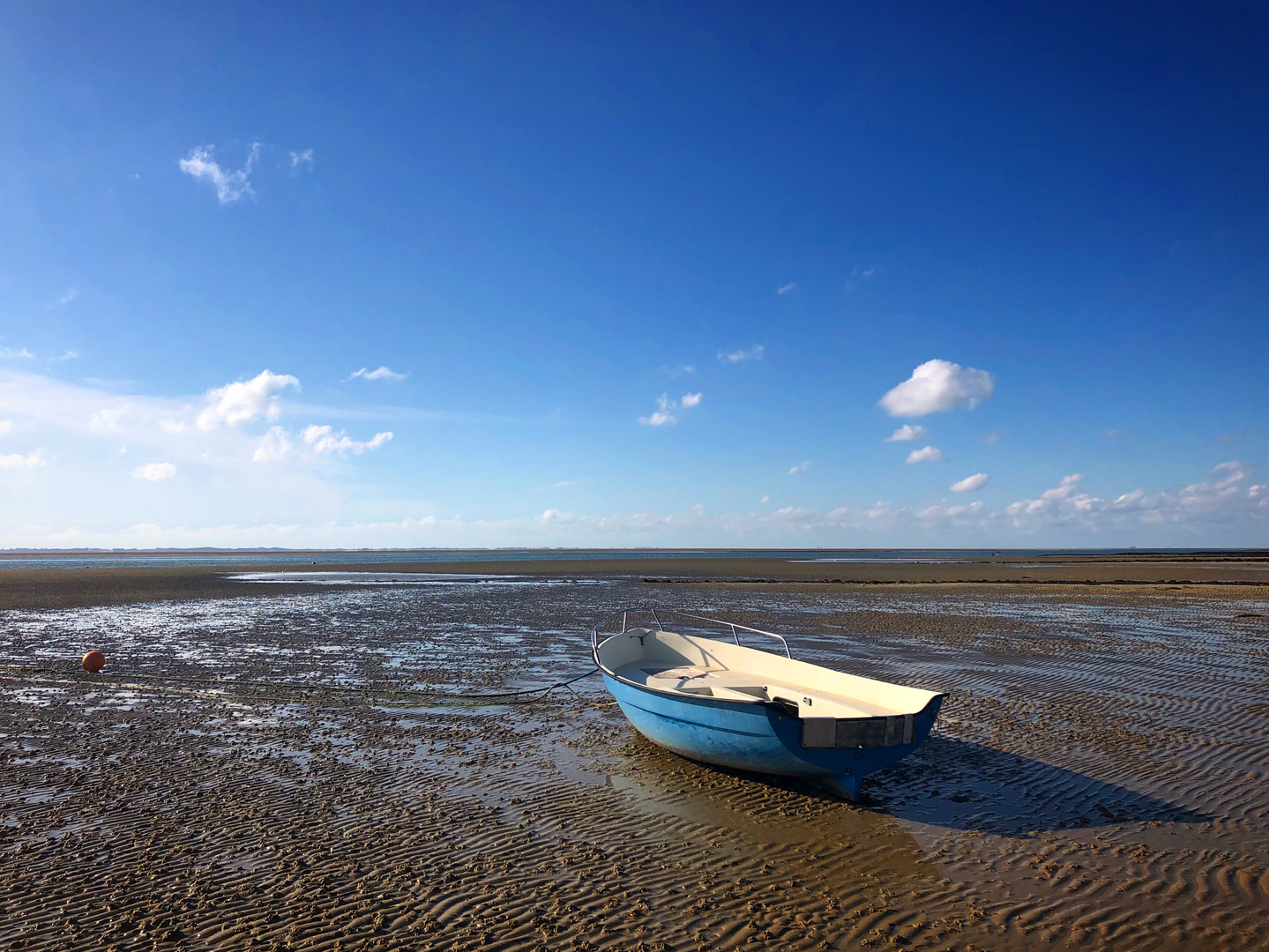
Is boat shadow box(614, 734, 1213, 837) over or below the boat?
below

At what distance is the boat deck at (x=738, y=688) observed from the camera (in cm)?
1005

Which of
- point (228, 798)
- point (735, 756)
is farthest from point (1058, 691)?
point (228, 798)

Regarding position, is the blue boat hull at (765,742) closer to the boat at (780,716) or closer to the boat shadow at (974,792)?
the boat at (780,716)

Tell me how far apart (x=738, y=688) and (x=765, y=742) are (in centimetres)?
316

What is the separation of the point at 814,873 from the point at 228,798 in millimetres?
6922

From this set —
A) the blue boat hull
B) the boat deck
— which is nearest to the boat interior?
the boat deck

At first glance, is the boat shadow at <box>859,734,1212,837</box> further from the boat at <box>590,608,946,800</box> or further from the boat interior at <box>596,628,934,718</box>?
the boat interior at <box>596,628,934,718</box>

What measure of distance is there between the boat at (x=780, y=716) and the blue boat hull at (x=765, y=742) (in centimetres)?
1

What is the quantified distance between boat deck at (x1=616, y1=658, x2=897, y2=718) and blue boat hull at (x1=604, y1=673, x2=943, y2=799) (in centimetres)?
27

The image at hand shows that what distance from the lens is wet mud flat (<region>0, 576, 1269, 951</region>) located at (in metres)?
5.91

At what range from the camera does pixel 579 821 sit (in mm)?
8102

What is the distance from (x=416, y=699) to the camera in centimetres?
1423

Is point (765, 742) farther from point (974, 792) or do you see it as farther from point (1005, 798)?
point (1005, 798)

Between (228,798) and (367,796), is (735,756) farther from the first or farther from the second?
(228,798)
